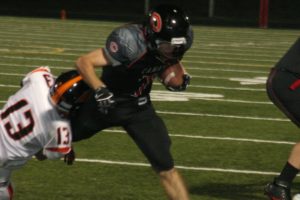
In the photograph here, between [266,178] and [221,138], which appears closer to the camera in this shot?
[266,178]

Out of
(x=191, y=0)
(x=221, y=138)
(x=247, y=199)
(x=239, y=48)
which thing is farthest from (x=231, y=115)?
(x=191, y=0)

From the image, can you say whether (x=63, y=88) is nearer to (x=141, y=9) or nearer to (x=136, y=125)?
(x=136, y=125)

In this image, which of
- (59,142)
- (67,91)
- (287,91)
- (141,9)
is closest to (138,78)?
(67,91)

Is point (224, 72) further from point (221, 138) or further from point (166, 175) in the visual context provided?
point (166, 175)

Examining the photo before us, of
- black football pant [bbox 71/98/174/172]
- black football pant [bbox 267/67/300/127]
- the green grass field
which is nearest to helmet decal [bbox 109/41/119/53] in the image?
black football pant [bbox 71/98/174/172]

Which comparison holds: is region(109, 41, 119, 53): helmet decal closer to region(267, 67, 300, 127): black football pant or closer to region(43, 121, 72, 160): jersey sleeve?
region(43, 121, 72, 160): jersey sleeve

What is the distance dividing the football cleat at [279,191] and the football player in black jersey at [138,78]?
0.80 metres

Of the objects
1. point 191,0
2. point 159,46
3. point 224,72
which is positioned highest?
point 159,46

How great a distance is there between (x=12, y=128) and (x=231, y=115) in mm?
5448

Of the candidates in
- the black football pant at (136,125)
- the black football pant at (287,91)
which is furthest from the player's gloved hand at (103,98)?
the black football pant at (287,91)

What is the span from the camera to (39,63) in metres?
15.6

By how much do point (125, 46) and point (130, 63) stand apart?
0.45 feet

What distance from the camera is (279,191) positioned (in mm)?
6348

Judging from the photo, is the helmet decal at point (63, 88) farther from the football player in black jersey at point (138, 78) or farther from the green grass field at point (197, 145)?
the green grass field at point (197, 145)
